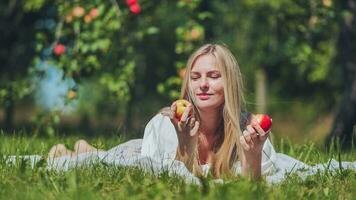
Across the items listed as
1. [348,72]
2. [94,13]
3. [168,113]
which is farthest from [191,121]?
[348,72]

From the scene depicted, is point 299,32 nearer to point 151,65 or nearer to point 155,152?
point 155,152

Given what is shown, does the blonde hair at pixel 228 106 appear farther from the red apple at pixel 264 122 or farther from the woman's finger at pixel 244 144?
the red apple at pixel 264 122

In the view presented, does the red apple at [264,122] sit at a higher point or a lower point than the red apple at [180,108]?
lower

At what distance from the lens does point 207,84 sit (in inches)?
198

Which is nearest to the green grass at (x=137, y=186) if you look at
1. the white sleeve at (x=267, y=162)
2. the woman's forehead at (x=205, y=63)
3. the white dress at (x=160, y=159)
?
the white dress at (x=160, y=159)

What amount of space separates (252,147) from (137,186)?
101cm

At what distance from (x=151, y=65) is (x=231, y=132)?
19760 mm

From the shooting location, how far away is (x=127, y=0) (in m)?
8.32

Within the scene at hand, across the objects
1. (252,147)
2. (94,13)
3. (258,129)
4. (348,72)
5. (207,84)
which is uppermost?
(94,13)

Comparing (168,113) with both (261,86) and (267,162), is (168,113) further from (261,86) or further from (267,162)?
(261,86)

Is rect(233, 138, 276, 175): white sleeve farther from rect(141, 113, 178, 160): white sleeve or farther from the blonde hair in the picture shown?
rect(141, 113, 178, 160): white sleeve

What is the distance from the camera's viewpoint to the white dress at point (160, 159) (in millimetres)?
4625

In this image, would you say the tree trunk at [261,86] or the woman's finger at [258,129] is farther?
the tree trunk at [261,86]

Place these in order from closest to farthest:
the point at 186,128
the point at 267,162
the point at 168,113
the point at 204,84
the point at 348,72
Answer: the point at 186,128
the point at 168,113
the point at 204,84
the point at 267,162
the point at 348,72
